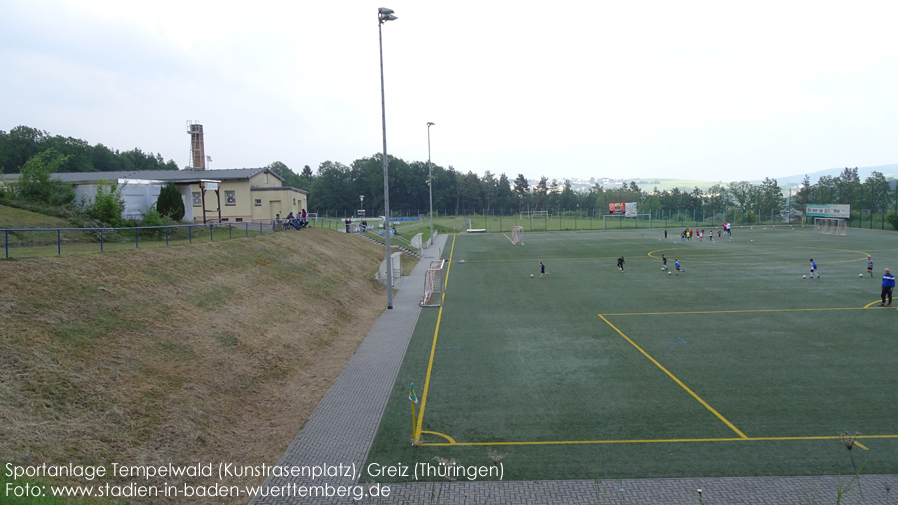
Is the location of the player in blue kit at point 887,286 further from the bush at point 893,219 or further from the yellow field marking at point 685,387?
the bush at point 893,219

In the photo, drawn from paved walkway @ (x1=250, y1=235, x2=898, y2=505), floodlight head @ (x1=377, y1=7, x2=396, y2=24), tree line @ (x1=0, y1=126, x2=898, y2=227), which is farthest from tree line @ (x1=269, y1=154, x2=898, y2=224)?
paved walkway @ (x1=250, y1=235, x2=898, y2=505)

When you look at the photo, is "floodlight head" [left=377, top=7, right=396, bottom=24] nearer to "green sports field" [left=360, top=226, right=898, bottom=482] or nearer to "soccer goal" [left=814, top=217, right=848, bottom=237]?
"green sports field" [left=360, top=226, right=898, bottom=482]

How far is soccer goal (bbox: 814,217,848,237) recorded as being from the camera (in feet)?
191

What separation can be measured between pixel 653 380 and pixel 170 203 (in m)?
26.0

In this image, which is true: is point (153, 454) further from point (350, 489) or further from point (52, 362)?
point (350, 489)

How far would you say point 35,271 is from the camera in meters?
12.2

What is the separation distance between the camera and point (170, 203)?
27.1m

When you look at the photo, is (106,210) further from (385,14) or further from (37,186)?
(385,14)

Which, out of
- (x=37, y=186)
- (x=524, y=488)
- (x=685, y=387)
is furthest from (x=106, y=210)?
(x=685, y=387)

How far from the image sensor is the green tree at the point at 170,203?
1058 inches

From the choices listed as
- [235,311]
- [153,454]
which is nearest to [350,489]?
[153,454]

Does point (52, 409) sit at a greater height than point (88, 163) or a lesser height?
lesser

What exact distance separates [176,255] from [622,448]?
1613 cm

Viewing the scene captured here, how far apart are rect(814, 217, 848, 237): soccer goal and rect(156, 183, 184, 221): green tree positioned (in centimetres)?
6803
